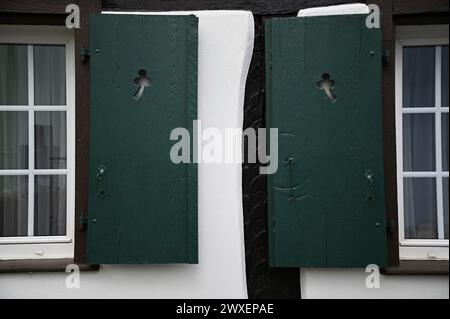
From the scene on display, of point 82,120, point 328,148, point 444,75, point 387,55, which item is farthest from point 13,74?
point 444,75

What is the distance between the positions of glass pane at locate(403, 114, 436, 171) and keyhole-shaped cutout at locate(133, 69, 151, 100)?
1.64m

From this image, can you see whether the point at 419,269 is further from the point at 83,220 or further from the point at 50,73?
the point at 50,73

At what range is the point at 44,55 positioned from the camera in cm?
296

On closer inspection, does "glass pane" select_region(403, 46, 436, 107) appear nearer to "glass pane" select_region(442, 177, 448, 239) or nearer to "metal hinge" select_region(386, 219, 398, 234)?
"glass pane" select_region(442, 177, 448, 239)

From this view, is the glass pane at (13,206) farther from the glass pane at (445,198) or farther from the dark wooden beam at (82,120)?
the glass pane at (445,198)

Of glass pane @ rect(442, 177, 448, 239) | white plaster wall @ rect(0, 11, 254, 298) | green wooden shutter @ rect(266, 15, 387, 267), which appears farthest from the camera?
glass pane @ rect(442, 177, 448, 239)

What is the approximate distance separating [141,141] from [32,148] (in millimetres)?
765

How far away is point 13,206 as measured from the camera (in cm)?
291

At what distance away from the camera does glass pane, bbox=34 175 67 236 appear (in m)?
2.92

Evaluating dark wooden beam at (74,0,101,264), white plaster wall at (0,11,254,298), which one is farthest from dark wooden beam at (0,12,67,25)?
white plaster wall at (0,11,254,298)

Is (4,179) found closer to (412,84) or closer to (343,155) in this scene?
(343,155)

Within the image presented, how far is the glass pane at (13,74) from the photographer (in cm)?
292

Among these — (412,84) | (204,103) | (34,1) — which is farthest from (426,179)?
(34,1)

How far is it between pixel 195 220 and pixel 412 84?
163cm
